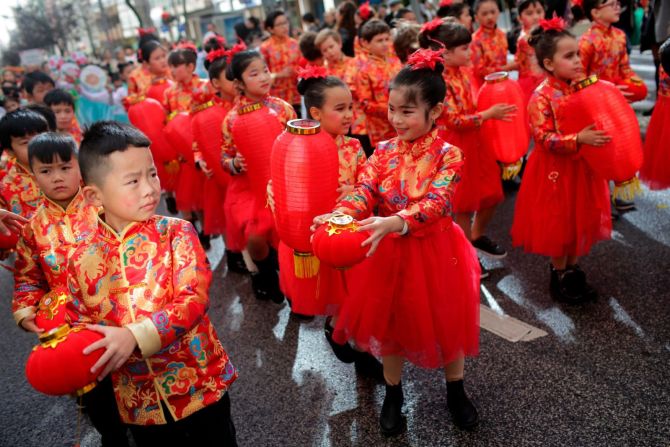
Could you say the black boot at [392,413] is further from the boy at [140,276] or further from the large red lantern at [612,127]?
the large red lantern at [612,127]

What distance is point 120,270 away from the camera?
1465 mm

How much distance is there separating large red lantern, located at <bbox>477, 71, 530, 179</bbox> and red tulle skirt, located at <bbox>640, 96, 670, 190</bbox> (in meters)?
0.79

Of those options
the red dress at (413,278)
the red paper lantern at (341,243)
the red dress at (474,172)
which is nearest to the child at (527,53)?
the red dress at (474,172)

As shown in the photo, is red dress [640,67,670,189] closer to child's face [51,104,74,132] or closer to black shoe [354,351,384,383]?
black shoe [354,351,384,383]

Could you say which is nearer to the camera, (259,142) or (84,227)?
(84,227)

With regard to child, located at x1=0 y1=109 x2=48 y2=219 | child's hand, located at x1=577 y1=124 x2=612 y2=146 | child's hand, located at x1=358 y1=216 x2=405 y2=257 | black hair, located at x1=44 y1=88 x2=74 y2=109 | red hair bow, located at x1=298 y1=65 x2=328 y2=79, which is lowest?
child's hand, located at x1=577 y1=124 x2=612 y2=146

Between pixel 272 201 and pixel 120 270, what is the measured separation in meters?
0.82

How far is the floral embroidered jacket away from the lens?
4.75ft

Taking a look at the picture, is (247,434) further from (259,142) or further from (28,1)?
(28,1)

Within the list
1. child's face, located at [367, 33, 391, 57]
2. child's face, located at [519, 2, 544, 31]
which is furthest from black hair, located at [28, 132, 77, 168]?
child's face, located at [519, 2, 544, 31]

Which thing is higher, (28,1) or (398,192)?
(28,1)

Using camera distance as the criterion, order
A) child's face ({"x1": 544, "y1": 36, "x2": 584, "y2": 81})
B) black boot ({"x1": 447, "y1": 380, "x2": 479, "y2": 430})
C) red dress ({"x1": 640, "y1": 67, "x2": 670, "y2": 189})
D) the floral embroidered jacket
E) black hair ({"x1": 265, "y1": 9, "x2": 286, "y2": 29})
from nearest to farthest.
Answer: the floral embroidered jacket < black boot ({"x1": 447, "y1": 380, "x2": 479, "y2": 430}) < child's face ({"x1": 544, "y1": 36, "x2": 584, "y2": 81}) < red dress ({"x1": 640, "y1": 67, "x2": 670, "y2": 189}) < black hair ({"x1": 265, "y1": 9, "x2": 286, "y2": 29})

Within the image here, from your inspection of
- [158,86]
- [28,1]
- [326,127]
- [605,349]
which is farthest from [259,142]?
[28,1]

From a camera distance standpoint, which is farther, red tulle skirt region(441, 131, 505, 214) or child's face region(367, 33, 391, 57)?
child's face region(367, 33, 391, 57)
